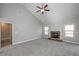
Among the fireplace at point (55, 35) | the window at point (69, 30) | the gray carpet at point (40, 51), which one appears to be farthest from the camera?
the fireplace at point (55, 35)

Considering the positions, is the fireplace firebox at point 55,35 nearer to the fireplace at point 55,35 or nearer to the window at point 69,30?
the fireplace at point 55,35

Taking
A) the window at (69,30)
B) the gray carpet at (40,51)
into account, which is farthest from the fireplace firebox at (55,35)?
the gray carpet at (40,51)

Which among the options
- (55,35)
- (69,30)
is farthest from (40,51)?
(55,35)

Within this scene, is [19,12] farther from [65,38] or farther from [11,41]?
[65,38]

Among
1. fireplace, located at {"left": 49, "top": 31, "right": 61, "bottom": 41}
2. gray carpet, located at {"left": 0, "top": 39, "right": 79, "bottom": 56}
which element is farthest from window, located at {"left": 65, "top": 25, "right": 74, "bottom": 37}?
gray carpet, located at {"left": 0, "top": 39, "right": 79, "bottom": 56}

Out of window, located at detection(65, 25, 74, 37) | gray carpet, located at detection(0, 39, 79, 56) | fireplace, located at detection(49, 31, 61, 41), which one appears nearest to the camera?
gray carpet, located at detection(0, 39, 79, 56)

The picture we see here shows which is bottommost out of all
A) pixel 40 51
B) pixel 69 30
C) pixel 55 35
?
pixel 40 51

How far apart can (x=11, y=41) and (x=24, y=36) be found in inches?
52.8

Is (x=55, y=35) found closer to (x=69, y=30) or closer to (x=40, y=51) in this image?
(x=69, y=30)

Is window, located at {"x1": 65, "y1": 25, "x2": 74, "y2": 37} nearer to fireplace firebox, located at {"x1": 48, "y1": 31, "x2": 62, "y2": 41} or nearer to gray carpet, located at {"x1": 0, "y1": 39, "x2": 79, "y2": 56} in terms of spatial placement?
fireplace firebox, located at {"x1": 48, "y1": 31, "x2": 62, "y2": 41}

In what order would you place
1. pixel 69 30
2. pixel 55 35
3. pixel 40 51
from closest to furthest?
pixel 40 51
pixel 69 30
pixel 55 35

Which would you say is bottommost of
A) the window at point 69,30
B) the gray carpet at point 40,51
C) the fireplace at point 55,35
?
the gray carpet at point 40,51

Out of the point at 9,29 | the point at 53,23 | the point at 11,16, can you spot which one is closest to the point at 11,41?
the point at 9,29

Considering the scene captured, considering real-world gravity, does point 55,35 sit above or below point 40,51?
above
